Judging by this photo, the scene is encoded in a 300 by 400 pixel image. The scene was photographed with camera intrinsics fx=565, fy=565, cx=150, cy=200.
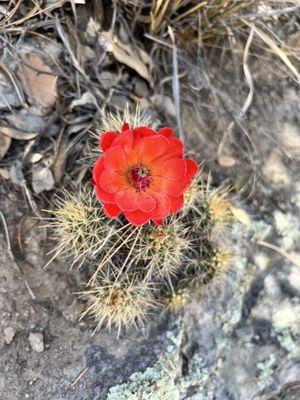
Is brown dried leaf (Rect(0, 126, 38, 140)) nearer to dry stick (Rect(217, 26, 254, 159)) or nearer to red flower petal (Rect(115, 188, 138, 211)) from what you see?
red flower petal (Rect(115, 188, 138, 211))

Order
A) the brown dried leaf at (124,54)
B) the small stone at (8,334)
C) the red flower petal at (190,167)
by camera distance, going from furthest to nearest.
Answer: the brown dried leaf at (124,54) < the small stone at (8,334) < the red flower petal at (190,167)

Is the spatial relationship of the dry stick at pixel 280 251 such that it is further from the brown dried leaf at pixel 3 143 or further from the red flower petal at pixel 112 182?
the brown dried leaf at pixel 3 143

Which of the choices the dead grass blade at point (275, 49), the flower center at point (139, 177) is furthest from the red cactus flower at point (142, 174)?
the dead grass blade at point (275, 49)

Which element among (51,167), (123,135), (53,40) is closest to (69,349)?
(51,167)

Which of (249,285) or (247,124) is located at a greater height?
(247,124)

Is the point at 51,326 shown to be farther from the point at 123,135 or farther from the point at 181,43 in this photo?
the point at 181,43

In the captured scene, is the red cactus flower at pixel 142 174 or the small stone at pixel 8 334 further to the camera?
the small stone at pixel 8 334

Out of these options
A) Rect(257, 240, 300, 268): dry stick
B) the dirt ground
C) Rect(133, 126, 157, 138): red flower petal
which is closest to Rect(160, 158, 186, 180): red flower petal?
Rect(133, 126, 157, 138): red flower petal

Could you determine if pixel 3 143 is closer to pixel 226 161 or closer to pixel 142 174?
pixel 142 174
